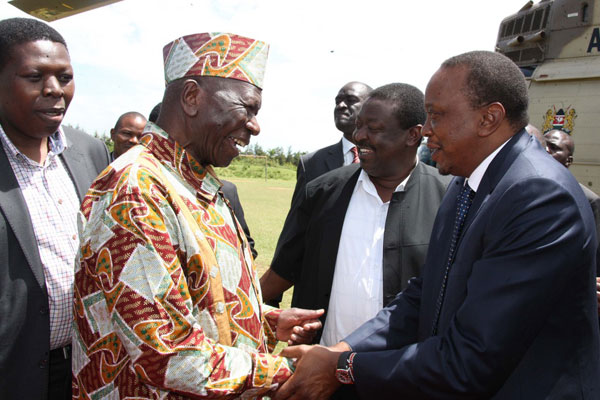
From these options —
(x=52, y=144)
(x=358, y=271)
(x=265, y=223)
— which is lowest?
(x=265, y=223)

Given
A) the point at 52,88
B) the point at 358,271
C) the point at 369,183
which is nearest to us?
the point at 52,88

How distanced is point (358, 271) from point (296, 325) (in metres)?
0.66

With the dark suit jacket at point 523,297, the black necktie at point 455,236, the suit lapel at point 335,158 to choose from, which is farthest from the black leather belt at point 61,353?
the suit lapel at point 335,158

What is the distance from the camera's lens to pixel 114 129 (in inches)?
231

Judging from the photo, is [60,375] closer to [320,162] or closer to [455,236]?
[455,236]

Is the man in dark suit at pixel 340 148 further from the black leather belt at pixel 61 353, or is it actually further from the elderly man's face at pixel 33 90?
the black leather belt at pixel 61 353

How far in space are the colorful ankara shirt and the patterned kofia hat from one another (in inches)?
12.0

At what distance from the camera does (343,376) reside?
2.39 meters

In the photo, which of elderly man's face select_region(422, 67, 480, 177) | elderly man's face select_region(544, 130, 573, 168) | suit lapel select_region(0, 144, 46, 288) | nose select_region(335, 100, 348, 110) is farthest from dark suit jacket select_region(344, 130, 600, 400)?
elderly man's face select_region(544, 130, 573, 168)

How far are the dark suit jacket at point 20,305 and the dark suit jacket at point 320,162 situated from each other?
3.41 meters

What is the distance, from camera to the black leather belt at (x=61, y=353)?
2311 millimetres

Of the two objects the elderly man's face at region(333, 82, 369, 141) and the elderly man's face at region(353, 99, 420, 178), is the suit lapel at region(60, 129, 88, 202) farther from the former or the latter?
the elderly man's face at region(333, 82, 369, 141)

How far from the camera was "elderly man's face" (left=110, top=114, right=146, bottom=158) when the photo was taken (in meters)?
5.67

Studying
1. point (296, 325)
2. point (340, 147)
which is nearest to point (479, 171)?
point (296, 325)
